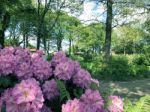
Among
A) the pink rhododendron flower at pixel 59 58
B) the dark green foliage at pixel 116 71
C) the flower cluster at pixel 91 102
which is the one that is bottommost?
the dark green foliage at pixel 116 71

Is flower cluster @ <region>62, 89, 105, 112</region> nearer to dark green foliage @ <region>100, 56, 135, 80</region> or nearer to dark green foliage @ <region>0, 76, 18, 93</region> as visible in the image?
dark green foliage @ <region>0, 76, 18, 93</region>

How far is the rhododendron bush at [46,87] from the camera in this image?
97.3 inches

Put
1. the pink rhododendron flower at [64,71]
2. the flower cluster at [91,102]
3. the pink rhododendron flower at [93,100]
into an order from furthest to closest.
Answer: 1. the pink rhododendron flower at [64,71]
2. the pink rhododendron flower at [93,100]
3. the flower cluster at [91,102]

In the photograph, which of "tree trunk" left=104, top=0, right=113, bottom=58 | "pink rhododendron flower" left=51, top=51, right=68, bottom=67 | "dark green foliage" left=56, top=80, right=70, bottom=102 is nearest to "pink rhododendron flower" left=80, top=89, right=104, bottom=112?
"dark green foliage" left=56, top=80, right=70, bottom=102

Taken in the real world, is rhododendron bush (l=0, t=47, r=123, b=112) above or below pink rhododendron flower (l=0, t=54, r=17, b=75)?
below

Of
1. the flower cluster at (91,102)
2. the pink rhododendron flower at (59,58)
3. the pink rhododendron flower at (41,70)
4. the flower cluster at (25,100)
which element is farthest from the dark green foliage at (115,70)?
the flower cluster at (25,100)

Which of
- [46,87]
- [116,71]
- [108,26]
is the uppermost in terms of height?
[108,26]

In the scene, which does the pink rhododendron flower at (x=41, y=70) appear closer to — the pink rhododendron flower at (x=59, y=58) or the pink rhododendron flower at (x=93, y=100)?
the pink rhododendron flower at (x=59, y=58)

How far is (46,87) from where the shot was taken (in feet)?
10.2

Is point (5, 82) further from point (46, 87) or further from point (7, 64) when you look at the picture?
point (46, 87)

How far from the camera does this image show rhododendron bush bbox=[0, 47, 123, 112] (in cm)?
247

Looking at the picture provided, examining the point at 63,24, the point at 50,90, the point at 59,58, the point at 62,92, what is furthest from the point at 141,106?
the point at 63,24

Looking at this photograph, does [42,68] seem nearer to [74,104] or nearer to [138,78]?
[74,104]

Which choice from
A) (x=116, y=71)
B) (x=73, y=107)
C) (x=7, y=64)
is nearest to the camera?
(x=73, y=107)
